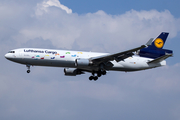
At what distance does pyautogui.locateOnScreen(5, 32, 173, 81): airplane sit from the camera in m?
52.8

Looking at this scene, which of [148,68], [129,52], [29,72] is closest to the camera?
[129,52]

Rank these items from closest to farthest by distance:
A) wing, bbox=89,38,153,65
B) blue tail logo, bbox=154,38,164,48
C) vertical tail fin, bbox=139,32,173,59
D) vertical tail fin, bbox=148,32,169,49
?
1. wing, bbox=89,38,153,65
2. vertical tail fin, bbox=139,32,173,59
3. vertical tail fin, bbox=148,32,169,49
4. blue tail logo, bbox=154,38,164,48

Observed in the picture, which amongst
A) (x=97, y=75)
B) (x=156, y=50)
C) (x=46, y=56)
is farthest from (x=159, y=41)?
(x=46, y=56)

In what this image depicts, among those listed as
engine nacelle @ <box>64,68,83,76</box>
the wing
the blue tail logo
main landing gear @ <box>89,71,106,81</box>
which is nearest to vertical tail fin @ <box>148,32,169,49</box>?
the blue tail logo

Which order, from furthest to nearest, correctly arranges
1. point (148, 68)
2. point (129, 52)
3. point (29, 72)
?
point (148, 68) < point (29, 72) < point (129, 52)

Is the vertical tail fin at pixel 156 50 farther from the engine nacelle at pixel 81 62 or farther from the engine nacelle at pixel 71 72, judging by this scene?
the engine nacelle at pixel 71 72

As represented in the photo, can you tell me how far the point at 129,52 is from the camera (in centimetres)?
5062

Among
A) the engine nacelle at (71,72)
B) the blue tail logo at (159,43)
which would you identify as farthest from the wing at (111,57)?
the blue tail logo at (159,43)

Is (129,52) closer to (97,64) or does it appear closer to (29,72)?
(97,64)

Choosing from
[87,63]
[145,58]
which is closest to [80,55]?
[87,63]

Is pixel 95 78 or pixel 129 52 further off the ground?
pixel 129 52

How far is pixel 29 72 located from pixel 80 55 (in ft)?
31.9

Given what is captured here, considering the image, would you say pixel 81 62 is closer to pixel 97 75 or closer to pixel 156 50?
pixel 97 75

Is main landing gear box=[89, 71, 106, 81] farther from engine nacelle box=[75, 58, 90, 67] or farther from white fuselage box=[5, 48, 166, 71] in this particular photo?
engine nacelle box=[75, 58, 90, 67]
